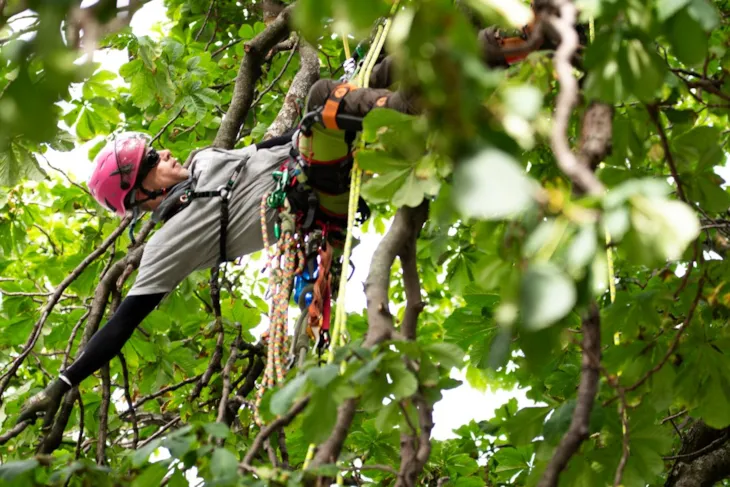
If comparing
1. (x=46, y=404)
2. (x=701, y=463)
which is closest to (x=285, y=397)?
(x=46, y=404)

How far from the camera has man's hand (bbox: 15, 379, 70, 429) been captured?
3.03 meters

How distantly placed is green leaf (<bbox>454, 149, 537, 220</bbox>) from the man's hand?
2.43 m

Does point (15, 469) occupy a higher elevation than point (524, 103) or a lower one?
lower

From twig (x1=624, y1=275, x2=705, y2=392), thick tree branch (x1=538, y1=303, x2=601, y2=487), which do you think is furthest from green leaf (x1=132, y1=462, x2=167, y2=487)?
twig (x1=624, y1=275, x2=705, y2=392)

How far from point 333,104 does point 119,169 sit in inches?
45.0

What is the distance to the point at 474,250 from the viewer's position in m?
3.76

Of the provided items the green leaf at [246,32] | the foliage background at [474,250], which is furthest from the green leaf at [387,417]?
the green leaf at [246,32]

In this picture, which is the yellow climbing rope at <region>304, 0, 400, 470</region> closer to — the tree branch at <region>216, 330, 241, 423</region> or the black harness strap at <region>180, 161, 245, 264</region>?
the tree branch at <region>216, 330, 241, 423</region>

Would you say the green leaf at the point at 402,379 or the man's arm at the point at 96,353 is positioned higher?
the green leaf at the point at 402,379

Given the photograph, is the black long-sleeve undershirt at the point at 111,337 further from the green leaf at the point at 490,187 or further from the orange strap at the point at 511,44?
the green leaf at the point at 490,187

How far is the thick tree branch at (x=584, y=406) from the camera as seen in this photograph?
4.64 feet

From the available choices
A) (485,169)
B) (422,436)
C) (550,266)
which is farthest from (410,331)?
(485,169)

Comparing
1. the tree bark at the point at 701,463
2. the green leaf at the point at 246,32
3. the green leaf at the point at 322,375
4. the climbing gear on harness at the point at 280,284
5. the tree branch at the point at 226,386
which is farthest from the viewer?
the green leaf at the point at 246,32

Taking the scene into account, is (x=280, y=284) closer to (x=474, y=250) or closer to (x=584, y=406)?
(x=474, y=250)
